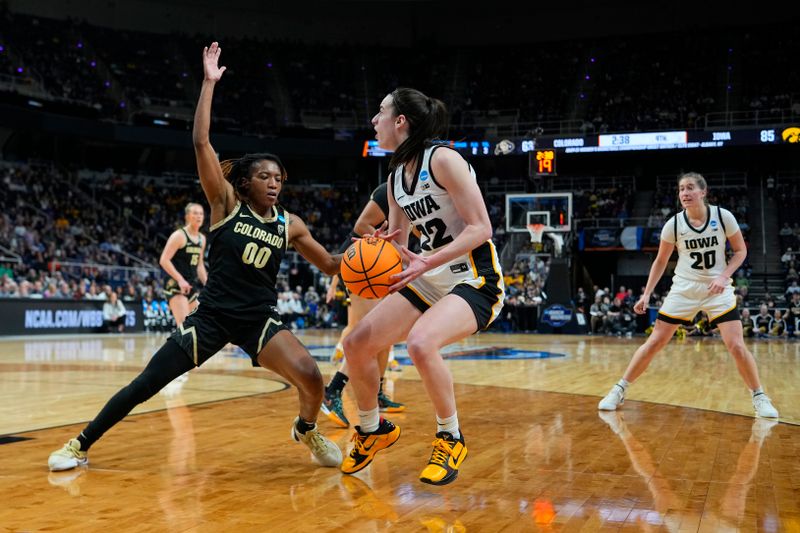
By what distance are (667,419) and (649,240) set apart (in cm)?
2351

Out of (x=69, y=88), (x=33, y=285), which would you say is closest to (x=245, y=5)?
(x=69, y=88)

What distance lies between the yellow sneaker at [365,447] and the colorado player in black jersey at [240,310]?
255 mm

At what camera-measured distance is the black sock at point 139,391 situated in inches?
177

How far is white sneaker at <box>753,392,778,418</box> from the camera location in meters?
6.66

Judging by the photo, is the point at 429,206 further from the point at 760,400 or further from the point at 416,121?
the point at 760,400

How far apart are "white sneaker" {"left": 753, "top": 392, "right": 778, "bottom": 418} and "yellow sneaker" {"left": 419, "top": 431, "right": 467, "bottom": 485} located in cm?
375

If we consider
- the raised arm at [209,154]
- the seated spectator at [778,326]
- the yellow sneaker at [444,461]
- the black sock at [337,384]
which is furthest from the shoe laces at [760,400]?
the seated spectator at [778,326]

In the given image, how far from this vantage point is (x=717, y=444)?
542 centimetres

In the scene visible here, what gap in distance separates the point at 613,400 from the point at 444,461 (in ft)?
11.8

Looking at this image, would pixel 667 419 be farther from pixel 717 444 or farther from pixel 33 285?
pixel 33 285

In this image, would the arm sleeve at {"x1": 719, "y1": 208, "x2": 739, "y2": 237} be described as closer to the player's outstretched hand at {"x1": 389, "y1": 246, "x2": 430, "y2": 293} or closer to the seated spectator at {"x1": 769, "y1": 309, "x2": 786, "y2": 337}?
the player's outstretched hand at {"x1": 389, "y1": 246, "x2": 430, "y2": 293}

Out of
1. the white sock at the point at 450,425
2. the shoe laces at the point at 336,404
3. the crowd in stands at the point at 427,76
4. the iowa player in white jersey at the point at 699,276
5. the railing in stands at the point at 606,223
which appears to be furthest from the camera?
the crowd in stands at the point at 427,76

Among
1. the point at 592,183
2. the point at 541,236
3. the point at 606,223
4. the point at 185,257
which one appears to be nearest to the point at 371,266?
the point at 185,257

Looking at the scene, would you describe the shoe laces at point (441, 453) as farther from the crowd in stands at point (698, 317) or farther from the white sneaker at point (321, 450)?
the crowd in stands at point (698, 317)
